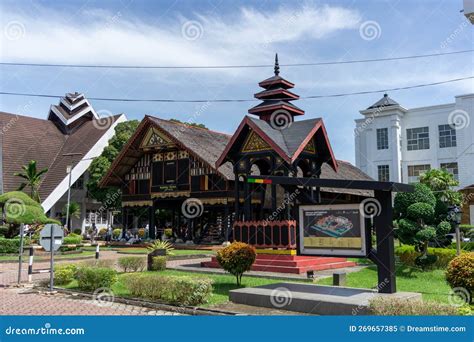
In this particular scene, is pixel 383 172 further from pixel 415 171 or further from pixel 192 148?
pixel 192 148

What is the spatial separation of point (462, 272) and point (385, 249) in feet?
5.93

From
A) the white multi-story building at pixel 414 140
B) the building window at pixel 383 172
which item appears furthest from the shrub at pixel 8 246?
the building window at pixel 383 172

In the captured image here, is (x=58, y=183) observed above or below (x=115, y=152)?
below

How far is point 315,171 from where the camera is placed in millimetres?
20953

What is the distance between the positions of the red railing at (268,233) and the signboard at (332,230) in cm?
583

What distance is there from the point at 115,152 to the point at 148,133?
11.1 meters

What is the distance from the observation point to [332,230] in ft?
37.8

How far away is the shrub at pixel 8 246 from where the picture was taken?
87.8 ft

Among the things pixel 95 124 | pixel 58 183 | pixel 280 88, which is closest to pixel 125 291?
pixel 280 88

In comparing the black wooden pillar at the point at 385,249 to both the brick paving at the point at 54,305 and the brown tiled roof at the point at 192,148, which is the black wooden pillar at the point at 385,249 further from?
the brown tiled roof at the point at 192,148

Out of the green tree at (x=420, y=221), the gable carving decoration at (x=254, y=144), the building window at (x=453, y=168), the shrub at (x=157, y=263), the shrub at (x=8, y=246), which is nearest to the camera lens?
the green tree at (x=420, y=221)

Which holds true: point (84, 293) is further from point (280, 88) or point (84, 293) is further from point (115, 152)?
point (115, 152)

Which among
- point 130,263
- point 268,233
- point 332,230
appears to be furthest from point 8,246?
point 332,230

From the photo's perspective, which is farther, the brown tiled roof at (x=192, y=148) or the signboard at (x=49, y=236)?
the brown tiled roof at (x=192, y=148)
